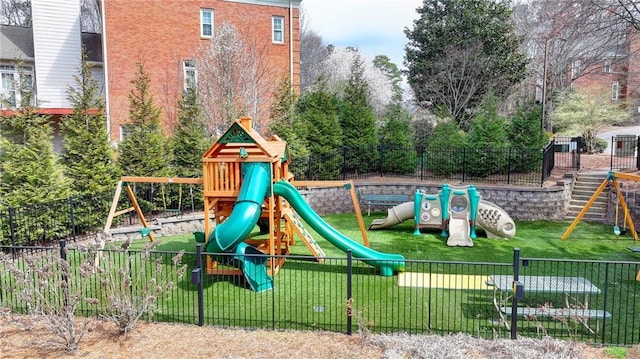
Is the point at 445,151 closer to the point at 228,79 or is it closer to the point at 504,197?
the point at 504,197

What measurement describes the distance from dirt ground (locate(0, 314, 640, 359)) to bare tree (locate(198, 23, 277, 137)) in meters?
13.7

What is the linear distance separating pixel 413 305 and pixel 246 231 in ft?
11.8

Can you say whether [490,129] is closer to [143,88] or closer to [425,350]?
[143,88]

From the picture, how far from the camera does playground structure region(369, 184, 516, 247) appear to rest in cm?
1371

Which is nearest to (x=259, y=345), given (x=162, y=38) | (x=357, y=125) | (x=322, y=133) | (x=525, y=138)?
(x=322, y=133)

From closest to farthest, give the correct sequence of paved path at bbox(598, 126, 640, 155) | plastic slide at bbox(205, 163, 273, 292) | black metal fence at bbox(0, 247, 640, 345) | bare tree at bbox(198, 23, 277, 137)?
black metal fence at bbox(0, 247, 640, 345)
plastic slide at bbox(205, 163, 273, 292)
bare tree at bbox(198, 23, 277, 137)
paved path at bbox(598, 126, 640, 155)

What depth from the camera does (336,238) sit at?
10.3 metres

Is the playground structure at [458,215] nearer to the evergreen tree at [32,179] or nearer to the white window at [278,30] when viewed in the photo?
the evergreen tree at [32,179]

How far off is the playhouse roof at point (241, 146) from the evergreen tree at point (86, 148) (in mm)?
6061

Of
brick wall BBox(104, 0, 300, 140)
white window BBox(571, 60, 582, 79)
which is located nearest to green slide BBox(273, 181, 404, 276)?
brick wall BBox(104, 0, 300, 140)

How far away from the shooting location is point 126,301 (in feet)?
23.4

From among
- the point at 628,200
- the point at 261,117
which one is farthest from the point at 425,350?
the point at 261,117

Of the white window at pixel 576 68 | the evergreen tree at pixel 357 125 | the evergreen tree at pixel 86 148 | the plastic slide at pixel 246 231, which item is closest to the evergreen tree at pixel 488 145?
the evergreen tree at pixel 357 125

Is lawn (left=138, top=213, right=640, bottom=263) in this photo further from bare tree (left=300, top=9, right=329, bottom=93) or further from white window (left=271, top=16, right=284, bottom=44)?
bare tree (left=300, top=9, right=329, bottom=93)
